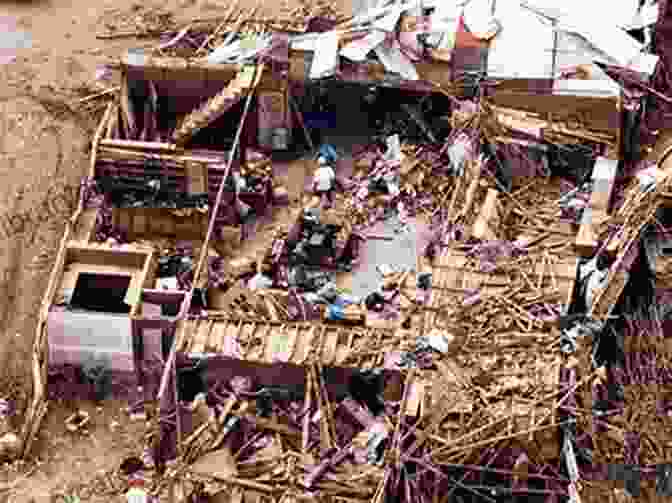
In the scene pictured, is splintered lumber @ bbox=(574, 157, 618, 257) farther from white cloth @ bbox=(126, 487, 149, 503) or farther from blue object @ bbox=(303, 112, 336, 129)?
white cloth @ bbox=(126, 487, 149, 503)

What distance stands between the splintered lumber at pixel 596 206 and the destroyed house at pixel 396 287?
0.18ft

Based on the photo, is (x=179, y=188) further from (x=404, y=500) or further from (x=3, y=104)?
(x=404, y=500)

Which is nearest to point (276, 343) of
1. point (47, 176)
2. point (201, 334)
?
point (201, 334)

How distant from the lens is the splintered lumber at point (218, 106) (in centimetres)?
3503

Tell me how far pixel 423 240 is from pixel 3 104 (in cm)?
1128

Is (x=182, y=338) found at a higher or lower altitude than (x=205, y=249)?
lower

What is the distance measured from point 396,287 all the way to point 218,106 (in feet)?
21.3

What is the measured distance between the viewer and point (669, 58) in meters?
36.5

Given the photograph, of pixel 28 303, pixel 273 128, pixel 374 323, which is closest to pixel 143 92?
pixel 273 128

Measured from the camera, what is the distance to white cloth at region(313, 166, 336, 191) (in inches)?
1366

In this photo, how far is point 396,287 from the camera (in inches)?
1260

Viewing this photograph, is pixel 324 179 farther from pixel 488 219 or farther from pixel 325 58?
pixel 488 219

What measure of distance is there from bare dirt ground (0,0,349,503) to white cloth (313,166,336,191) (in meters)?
1.08

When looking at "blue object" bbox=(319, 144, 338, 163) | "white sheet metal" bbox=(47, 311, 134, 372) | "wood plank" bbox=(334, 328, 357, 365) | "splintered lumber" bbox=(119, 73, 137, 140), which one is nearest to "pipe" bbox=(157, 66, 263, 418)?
"white sheet metal" bbox=(47, 311, 134, 372)
